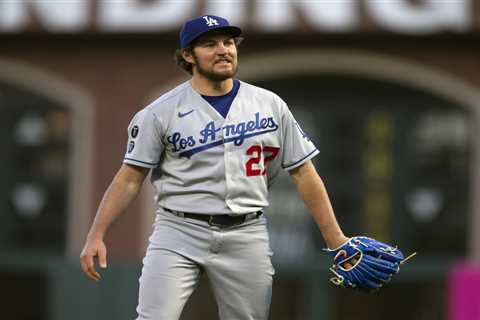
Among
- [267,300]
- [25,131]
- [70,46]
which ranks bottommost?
[267,300]

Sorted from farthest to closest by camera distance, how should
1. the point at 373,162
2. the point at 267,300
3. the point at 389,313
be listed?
the point at 373,162, the point at 389,313, the point at 267,300

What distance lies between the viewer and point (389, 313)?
39.2 ft

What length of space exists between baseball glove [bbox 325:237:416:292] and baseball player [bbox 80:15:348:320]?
0.26ft

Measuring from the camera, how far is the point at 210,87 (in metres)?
5.34

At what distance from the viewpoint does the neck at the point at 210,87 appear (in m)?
5.34

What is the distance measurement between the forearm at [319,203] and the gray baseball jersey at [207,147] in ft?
0.29

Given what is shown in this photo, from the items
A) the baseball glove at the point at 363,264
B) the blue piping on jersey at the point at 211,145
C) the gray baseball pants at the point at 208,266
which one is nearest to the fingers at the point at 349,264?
the baseball glove at the point at 363,264

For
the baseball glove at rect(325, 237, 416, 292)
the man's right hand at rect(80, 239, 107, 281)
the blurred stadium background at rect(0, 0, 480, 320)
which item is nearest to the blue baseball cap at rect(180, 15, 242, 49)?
the man's right hand at rect(80, 239, 107, 281)

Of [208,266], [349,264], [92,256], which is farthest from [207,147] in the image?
[349,264]

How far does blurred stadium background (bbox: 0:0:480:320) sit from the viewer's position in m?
12.6

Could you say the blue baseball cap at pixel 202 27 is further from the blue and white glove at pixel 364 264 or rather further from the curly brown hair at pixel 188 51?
the blue and white glove at pixel 364 264

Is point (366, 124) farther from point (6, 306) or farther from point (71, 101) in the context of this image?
point (6, 306)

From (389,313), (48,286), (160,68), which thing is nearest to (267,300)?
(389,313)

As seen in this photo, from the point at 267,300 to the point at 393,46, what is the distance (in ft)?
26.9
